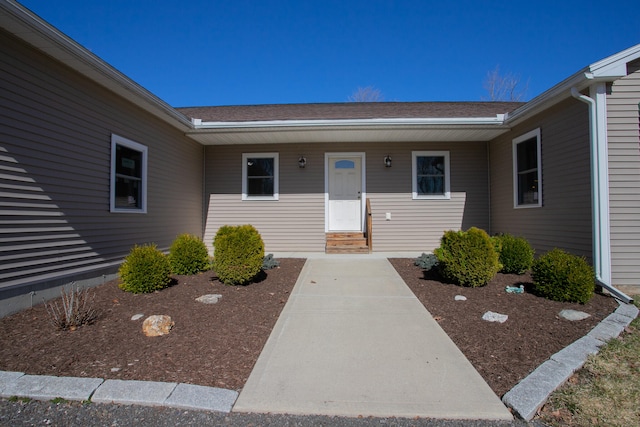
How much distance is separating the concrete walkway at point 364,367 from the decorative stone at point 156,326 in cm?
111

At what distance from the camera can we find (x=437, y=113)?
9383mm

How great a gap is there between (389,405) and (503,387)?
0.95 meters

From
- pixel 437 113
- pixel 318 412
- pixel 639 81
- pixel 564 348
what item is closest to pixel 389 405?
pixel 318 412

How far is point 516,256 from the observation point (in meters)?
6.02

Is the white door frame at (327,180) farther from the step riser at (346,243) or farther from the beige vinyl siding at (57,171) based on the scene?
the beige vinyl siding at (57,171)

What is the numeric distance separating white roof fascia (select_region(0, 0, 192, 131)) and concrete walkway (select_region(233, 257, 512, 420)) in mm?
4444

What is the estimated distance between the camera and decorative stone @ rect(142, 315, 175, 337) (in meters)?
3.56

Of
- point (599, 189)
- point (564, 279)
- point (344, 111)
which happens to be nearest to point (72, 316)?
point (564, 279)

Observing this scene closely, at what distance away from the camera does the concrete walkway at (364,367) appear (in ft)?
8.03

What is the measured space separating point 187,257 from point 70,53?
11.4 ft

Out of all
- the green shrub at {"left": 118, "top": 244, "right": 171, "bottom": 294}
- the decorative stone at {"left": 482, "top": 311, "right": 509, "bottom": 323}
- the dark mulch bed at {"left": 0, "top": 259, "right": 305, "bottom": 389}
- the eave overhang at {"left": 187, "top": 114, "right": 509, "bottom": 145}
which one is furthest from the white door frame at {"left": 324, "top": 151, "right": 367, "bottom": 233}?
the decorative stone at {"left": 482, "top": 311, "right": 509, "bottom": 323}

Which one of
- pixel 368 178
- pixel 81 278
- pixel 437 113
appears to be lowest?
pixel 81 278

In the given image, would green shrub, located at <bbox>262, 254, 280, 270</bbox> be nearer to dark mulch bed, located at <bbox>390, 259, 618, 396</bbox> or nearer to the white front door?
dark mulch bed, located at <bbox>390, 259, 618, 396</bbox>

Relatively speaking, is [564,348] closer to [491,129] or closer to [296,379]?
[296,379]
